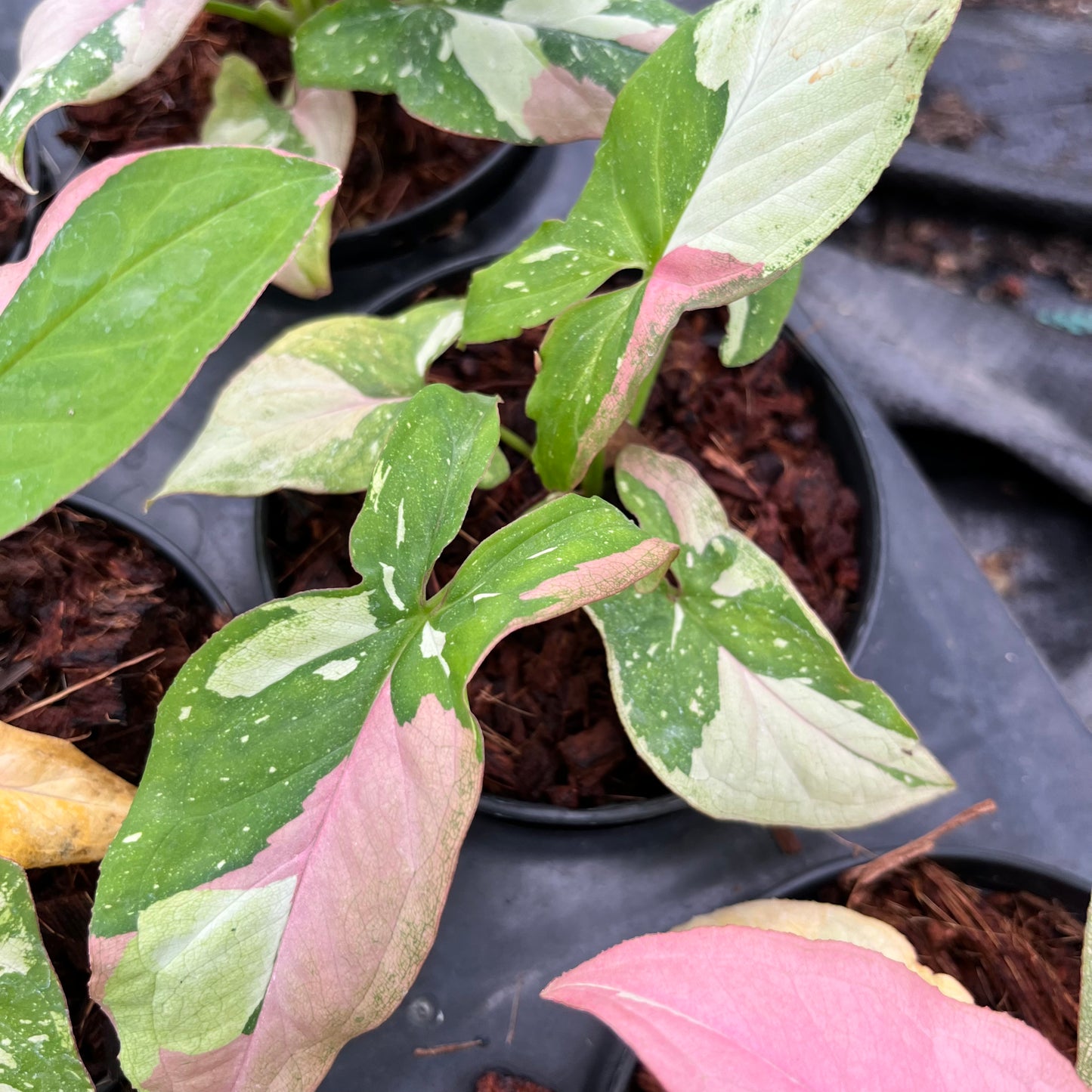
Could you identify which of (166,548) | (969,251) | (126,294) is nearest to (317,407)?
(166,548)

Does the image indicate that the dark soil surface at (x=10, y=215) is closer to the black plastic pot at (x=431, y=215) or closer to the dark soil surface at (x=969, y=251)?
the black plastic pot at (x=431, y=215)

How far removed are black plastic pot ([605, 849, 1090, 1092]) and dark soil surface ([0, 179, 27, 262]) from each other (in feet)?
3.03

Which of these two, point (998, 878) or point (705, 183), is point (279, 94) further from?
point (998, 878)

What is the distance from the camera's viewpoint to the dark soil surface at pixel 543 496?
725 mm

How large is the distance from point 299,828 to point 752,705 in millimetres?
328

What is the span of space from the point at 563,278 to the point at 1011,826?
67cm

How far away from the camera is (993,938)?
633 mm

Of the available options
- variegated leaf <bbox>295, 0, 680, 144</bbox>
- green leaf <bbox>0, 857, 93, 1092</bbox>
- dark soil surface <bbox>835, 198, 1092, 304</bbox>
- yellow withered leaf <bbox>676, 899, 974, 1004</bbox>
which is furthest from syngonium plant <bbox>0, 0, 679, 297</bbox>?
dark soil surface <bbox>835, 198, 1092, 304</bbox>

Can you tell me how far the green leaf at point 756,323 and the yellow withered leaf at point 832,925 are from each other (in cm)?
40

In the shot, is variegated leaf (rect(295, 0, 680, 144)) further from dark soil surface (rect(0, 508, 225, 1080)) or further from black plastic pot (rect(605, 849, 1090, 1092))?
black plastic pot (rect(605, 849, 1090, 1092))

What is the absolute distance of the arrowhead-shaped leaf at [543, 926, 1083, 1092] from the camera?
1.06 ft

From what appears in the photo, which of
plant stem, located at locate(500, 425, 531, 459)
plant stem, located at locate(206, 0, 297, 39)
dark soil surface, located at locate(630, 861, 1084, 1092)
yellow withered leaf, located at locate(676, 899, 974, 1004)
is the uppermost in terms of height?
plant stem, located at locate(206, 0, 297, 39)

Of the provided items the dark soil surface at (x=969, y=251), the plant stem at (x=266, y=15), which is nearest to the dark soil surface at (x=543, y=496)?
the plant stem at (x=266, y=15)

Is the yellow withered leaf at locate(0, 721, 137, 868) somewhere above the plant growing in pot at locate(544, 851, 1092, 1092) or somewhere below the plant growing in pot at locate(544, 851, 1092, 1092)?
below
